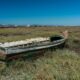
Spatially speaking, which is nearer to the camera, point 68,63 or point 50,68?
point 50,68

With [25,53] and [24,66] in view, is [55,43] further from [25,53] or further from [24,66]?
[24,66]

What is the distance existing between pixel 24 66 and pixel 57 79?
9.01 ft

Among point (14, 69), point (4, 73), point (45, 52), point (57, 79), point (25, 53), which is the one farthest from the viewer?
point (45, 52)

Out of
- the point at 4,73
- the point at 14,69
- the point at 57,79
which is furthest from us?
the point at 14,69

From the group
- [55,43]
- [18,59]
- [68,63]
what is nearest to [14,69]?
[18,59]

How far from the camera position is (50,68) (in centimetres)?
826

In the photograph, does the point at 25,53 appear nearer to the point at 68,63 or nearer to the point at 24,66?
the point at 24,66

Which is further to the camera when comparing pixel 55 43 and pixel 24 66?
pixel 55 43

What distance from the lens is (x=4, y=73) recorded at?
824 cm

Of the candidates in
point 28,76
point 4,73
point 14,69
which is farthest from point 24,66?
point 28,76

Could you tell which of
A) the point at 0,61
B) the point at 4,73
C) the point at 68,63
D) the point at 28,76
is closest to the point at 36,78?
the point at 28,76

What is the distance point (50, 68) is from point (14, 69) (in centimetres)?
183

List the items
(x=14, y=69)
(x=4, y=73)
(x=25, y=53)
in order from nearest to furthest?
(x=4, y=73) < (x=14, y=69) < (x=25, y=53)

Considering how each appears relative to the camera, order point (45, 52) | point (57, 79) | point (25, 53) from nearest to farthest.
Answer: point (57, 79) < point (25, 53) < point (45, 52)
